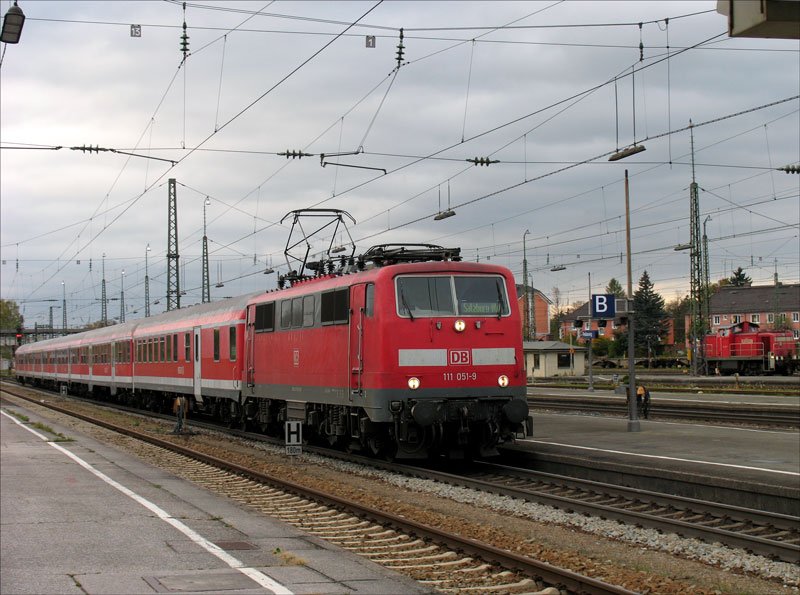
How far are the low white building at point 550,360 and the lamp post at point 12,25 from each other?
169 ft

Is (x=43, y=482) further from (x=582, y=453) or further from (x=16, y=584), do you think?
(x=582, y=453)

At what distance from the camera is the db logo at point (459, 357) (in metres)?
16.0

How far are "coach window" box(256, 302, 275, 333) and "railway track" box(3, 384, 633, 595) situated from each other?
19.4 feet

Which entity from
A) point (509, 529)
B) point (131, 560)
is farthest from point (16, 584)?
point (509, 529)

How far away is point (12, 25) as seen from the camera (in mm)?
12609

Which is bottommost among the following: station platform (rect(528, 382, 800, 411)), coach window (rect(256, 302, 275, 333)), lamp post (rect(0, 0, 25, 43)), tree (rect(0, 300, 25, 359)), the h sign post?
station platform (rect(528, 382, 800, 411))

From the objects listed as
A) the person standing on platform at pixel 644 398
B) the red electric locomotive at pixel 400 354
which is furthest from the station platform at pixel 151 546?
the person standing on platform at pixel 644 398

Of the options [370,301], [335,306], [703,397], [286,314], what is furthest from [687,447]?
[703,397]

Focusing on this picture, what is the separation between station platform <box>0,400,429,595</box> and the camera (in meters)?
7.51

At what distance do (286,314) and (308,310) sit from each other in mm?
1544

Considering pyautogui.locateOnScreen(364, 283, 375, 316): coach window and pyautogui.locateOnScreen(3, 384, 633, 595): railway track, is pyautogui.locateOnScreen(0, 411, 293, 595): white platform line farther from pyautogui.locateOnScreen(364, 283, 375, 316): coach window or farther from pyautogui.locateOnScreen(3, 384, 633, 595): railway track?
pyautogui.locateOnScreen(364, 283, 375, 316): coach window

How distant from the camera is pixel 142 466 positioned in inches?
658

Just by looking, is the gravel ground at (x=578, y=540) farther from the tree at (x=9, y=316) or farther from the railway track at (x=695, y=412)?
the tree at (x=9, y=316)

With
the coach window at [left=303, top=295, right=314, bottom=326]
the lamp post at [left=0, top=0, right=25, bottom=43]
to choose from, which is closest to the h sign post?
the coach window at [left=303, top=295, right=314, bottom=326]
